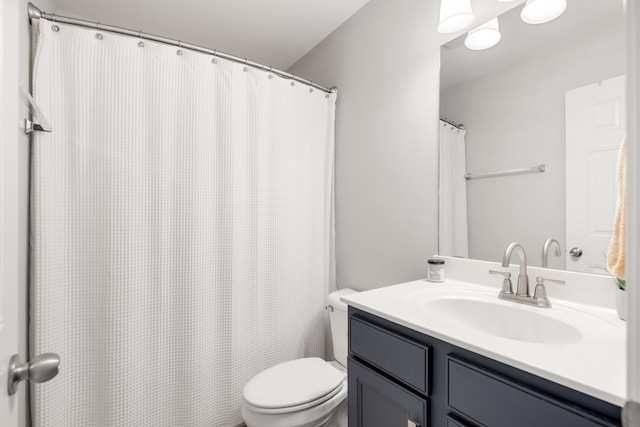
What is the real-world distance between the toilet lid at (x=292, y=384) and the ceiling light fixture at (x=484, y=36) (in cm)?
158

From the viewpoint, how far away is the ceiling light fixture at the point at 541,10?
1.04 meters

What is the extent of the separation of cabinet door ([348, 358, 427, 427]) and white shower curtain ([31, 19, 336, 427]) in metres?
0.77

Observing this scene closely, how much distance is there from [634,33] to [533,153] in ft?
2.70

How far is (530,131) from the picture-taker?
1.13m

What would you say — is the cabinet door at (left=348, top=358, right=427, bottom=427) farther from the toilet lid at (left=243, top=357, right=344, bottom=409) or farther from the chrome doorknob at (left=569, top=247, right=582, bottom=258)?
the chrome doorknob at (left=569, top=247, right=582, bottom=258)

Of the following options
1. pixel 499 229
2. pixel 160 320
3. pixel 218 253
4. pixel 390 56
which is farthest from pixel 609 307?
pixel 160 320

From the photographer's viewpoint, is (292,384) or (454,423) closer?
(454,423)

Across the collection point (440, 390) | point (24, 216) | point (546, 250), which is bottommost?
point (440, 390)

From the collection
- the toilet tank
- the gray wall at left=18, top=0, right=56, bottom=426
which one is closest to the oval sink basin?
the toilet tank

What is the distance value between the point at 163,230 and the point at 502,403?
4.59 ft

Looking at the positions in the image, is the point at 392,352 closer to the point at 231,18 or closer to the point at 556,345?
the point at 556,345

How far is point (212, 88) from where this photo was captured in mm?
1530

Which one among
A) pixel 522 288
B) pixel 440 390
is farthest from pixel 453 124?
pixel 440 390

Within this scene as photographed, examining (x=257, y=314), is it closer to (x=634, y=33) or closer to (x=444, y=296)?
(x=444, y=296)
